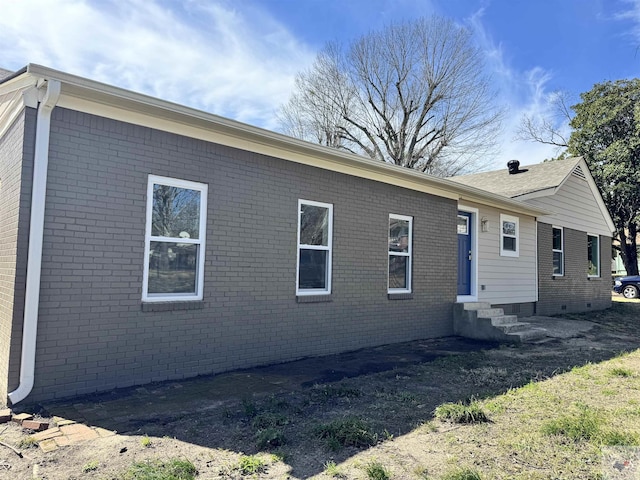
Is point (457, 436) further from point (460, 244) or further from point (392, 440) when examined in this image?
point (460, 244)

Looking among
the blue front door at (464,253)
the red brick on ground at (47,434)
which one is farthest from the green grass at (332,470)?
the blue front door at (464,253)

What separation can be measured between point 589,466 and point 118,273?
471cm

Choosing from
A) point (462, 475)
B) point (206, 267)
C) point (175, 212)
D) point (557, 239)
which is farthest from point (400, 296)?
point (557, 239)

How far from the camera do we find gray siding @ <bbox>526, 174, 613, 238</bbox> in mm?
13344

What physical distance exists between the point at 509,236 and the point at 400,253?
475 cm

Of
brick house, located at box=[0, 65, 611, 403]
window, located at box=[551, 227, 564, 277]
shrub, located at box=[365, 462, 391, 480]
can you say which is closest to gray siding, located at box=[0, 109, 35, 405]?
brick house, located at box=[0, 65, 611, 403]

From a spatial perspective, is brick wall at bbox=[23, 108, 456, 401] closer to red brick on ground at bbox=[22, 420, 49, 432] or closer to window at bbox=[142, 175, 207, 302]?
window at bbox=[142, 175, 207, 302]

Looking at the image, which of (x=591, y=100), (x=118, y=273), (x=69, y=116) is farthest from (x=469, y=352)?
(x=591, y=100)

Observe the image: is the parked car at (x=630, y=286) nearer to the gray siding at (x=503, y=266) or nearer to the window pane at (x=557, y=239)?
the window pane at (x=557, y=239)

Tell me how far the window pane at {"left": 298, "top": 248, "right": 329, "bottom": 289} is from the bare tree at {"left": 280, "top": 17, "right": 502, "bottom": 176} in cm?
1989

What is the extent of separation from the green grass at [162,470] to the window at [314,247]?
3.88 metres

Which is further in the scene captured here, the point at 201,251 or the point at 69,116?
the point at 201,251

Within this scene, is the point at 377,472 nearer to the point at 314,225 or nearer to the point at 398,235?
Answer: the point at 314,225

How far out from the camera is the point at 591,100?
25641mm
